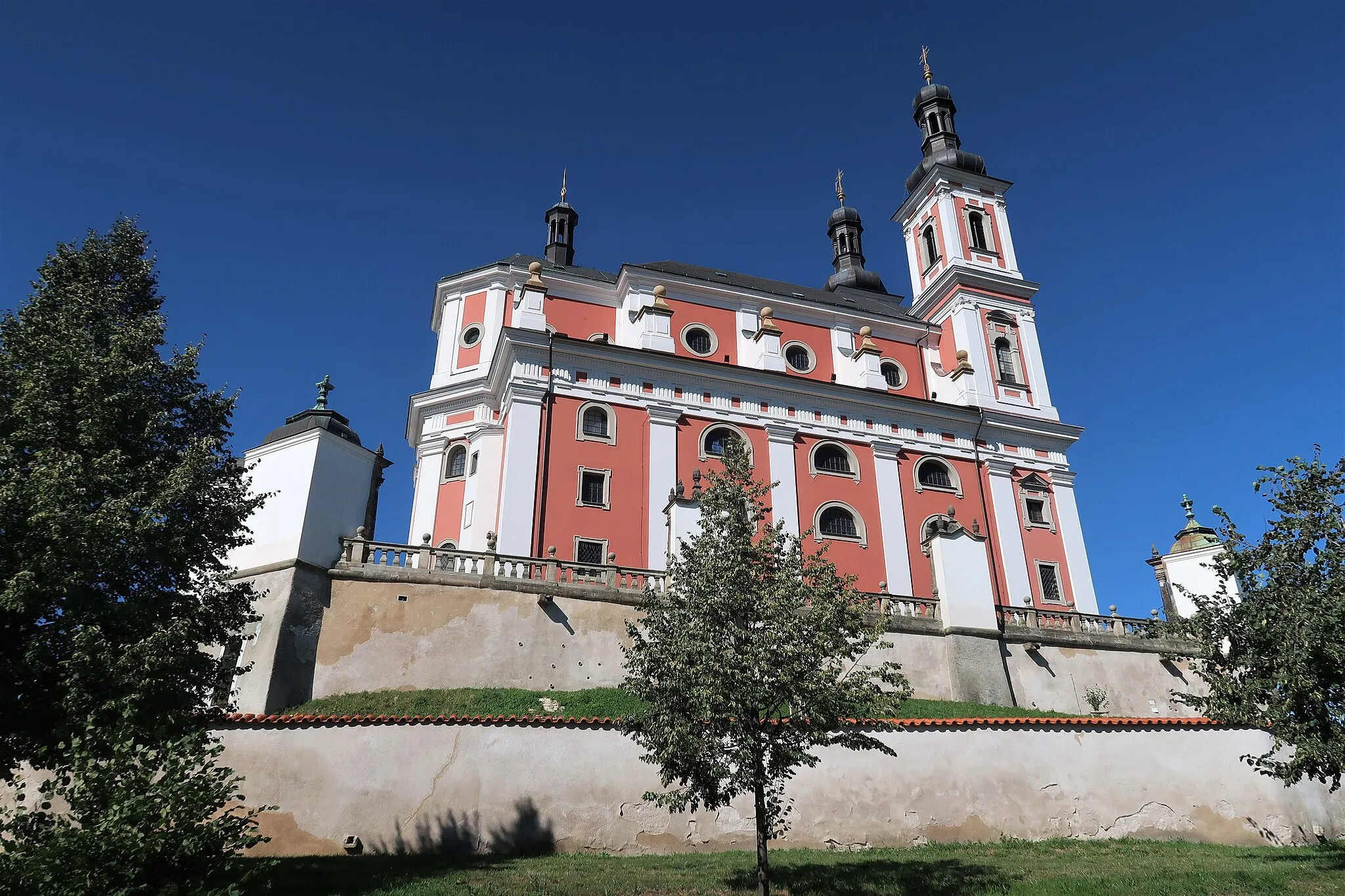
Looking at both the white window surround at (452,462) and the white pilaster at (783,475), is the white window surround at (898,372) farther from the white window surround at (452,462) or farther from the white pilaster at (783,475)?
the white window surround at (452,462)

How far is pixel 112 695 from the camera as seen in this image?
30.2ft

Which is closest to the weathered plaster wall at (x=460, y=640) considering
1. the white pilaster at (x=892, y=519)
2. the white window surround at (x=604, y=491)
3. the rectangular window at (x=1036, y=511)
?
the white window surround at (x=604, y=491)

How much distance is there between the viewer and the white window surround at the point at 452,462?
28609 millimetres

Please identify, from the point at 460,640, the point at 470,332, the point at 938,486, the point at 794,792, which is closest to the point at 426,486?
the point at 470,332

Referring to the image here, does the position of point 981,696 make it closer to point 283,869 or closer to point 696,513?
point 696,513

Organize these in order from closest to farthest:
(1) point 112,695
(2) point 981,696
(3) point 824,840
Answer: (1) point 112,695
(3) point 824,840
(2) point 981,696

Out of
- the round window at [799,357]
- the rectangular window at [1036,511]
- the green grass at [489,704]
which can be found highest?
the round window at [799,357]

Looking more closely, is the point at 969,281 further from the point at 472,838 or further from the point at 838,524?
the point at 472,838

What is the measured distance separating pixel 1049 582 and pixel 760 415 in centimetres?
1086

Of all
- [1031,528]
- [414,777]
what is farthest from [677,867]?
[1031,528]

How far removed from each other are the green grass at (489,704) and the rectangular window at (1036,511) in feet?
44.2

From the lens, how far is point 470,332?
31.3 metres

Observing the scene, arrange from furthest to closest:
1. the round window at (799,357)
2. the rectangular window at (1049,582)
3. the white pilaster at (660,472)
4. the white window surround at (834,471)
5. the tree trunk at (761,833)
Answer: the round window at (799,357) < the rectangular window at (1049,582) < the white window surround at (834,471) < the white pilaster at (660,472) < the tree trunk at (761,833)

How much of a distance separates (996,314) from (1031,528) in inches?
342
